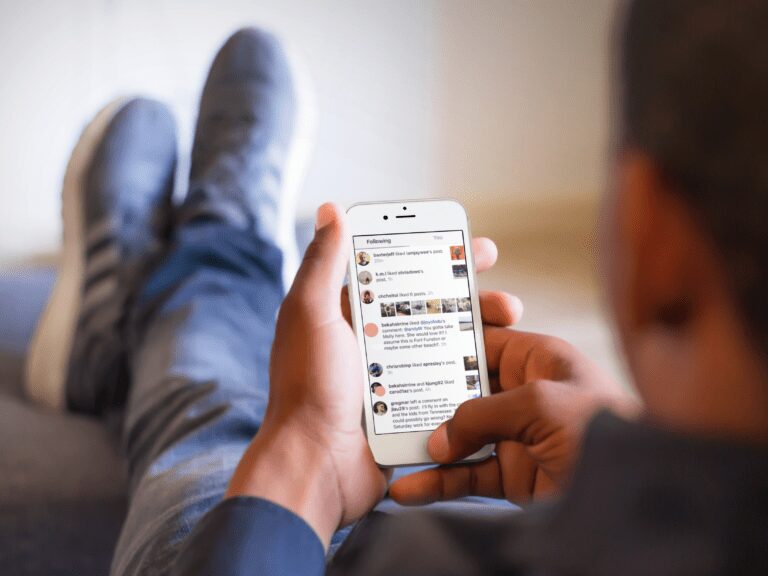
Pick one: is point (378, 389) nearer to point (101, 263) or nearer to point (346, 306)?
point (346, 306)

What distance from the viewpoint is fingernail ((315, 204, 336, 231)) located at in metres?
0.57

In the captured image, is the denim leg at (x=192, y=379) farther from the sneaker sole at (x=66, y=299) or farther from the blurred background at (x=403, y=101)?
the blurred background at (x=403, y=101)

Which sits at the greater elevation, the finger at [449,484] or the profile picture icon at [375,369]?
the profile picture icon at [375,369]

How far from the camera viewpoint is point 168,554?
0.52 metres

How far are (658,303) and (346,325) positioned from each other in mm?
360

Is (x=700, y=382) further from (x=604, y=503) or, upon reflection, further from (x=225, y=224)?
(x=225, y=224)

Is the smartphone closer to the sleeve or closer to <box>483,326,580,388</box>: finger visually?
<box>483,326,580,388</box>: finger

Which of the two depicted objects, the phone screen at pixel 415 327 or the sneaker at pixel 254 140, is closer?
the phone screen at pixel 415 327

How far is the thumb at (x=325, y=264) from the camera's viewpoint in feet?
1.81

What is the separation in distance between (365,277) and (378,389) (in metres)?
0.09

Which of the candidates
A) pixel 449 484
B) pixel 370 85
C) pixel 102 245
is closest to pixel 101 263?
pixel 102 245

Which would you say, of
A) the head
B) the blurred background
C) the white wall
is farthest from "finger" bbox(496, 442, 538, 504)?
the white wall

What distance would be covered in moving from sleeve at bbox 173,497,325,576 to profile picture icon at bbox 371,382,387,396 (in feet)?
0.47

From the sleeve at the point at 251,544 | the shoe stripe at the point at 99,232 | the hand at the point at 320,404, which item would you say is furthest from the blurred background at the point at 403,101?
the sleeve at the point at 251,544
